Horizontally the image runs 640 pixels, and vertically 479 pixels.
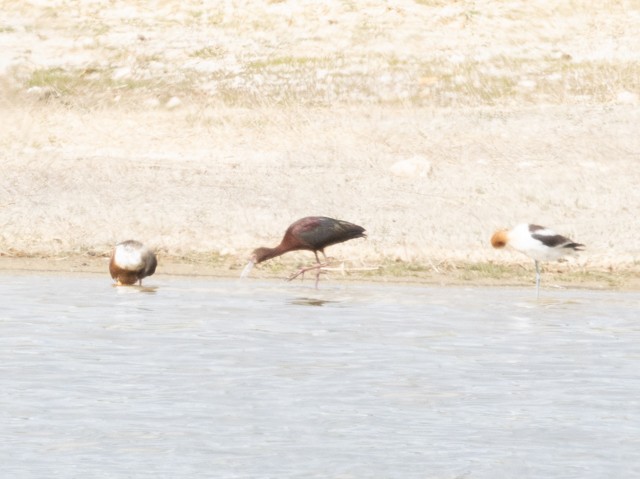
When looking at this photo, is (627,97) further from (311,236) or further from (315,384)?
(315,384)

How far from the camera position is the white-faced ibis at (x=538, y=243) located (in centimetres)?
1661

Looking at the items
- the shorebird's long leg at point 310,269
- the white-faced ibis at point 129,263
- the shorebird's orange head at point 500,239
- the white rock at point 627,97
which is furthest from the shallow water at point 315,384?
the white rock at point 627,97

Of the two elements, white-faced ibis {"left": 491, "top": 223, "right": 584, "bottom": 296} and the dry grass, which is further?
the dry grass

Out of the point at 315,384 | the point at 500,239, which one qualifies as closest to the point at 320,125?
the point at 500,239

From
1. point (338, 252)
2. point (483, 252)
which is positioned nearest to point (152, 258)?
point (338, 252)

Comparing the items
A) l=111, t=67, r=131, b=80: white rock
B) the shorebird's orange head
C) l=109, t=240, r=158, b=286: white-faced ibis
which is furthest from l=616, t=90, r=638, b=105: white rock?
l=109, t=240, r=158, b=286: white-faced ibis

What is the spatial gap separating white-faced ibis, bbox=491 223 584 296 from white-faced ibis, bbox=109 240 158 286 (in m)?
3.95

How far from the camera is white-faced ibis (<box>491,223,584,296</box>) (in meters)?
16.6

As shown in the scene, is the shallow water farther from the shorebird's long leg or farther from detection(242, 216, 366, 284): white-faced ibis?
detection(242, 216, 366, 284): white-faced ibis

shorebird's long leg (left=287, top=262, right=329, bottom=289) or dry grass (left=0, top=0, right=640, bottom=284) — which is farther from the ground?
dry grass (left=0, top=0, right=640, bottom=284)

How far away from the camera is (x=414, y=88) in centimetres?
2264

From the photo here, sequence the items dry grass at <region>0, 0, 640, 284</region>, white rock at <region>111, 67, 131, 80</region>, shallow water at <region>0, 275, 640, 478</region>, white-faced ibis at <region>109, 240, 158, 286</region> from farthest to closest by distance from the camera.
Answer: white rock at <region>111, 67, 131, 80</region> < dry grass at <region>0, 0, 640, 284</region> < white-faced ibis at <region>109, 240, 158, 286</region> < shallow water at <region>0, 275, 640, 478</region>

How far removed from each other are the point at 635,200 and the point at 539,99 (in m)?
3.80

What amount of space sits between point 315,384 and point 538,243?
684cm
